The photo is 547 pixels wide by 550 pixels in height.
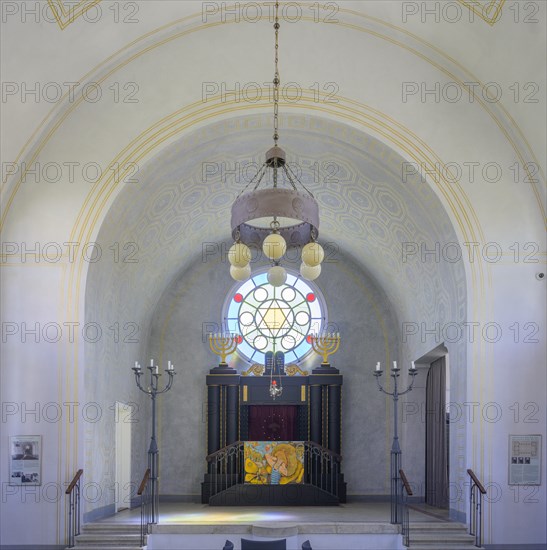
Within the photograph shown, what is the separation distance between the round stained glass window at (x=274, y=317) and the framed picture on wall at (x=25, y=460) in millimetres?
7725

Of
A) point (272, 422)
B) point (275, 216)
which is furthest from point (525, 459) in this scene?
point (272, 422)

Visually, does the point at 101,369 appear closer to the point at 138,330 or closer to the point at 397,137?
the point at 138,330

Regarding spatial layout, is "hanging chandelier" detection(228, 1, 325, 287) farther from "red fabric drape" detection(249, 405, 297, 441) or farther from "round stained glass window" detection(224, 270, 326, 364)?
"round stained glass window" detection(224, 270, 326, 364)

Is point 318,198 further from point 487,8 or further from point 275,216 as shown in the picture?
point 275,216

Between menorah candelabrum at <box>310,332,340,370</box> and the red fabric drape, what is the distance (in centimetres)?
125

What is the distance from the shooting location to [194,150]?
14.2 metres

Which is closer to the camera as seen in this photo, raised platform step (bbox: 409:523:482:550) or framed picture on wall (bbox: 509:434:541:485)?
raised platform step (bbox: 409:523:482:550)

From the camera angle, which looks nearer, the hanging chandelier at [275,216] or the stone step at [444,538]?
the hanging chandelier at [275,216]

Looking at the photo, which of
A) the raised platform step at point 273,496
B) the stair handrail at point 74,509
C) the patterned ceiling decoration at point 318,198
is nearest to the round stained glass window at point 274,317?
the patterned ceiling decoration at point 318,198

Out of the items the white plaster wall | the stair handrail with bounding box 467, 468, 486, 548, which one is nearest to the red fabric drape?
the white plaster wall

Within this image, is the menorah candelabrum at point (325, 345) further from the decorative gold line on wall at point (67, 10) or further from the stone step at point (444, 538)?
the decorative gold line on wall at point (67, 10)

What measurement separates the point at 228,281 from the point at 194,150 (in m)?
6.47

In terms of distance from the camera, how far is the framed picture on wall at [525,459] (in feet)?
42.0

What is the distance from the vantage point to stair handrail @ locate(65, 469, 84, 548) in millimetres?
12766
